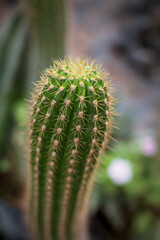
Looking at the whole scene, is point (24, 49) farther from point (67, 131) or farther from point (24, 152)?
point (67, 131)

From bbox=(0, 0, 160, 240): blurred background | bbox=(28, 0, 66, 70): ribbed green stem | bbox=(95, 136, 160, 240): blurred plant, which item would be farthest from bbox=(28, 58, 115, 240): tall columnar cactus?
bbox=(28, 0, 66, 70): ribbed green stem

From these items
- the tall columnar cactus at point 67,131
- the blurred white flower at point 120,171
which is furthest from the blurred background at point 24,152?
the tall columnar cactus at point 67,131

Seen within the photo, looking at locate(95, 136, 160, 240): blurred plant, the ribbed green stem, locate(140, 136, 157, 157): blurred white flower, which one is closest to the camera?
the ribbed green stem

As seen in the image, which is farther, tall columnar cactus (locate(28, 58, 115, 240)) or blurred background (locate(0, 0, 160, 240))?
blurred background (locate(0, 0, 160, 240))

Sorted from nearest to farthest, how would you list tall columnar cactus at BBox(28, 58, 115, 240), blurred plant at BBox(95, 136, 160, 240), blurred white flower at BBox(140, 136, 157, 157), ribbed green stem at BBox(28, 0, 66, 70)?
tall columnar cactus at BBox(28, 58, 115, 240) → ribbed green stem at BBox(28, 0, 66, 70) → blurred plant at BBox(95, 136, 160, 240) → blurred white flower at BBox(140, 136, 157, 157)

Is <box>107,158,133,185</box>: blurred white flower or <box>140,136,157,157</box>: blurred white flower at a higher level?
<box>140,136,157,157</box>: blurred white flower

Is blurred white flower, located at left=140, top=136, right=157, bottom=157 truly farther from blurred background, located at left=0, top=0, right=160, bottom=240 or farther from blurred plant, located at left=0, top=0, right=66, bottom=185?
blurred plant, located at left=0, top=0, right=66, bottom=185

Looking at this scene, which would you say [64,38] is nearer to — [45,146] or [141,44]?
[45,146]

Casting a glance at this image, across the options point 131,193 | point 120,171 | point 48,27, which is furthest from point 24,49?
point 131,193
